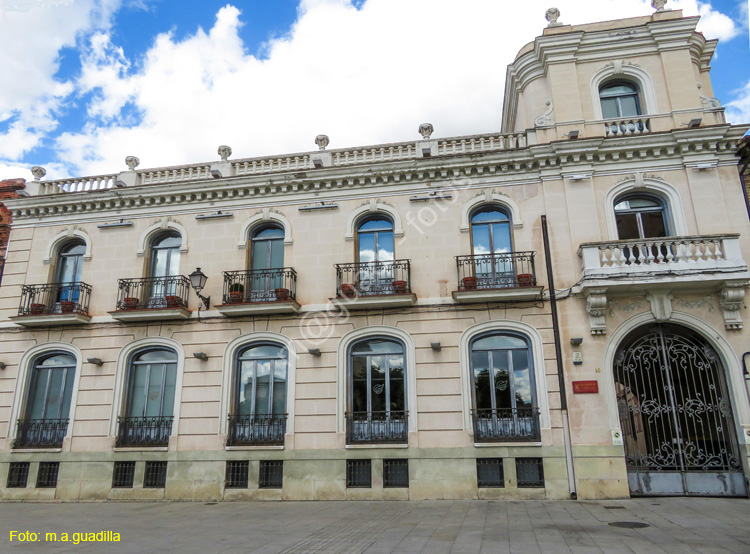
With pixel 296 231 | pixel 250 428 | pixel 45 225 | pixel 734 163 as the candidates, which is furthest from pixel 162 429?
pixel 734 163

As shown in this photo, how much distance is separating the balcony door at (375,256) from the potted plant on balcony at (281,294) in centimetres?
208

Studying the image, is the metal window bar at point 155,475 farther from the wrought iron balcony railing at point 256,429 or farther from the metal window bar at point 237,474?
the wrought iron balcony railing at point 256,429

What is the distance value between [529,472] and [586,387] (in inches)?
105

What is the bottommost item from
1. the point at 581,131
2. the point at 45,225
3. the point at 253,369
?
the point at 253,369

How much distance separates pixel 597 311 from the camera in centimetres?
1378

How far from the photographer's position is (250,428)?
48.8 feet

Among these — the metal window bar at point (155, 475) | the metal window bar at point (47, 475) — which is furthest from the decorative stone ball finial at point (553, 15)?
the metal window bar at point (47, 475)

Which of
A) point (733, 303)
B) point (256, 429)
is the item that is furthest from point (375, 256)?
point (733, 303)

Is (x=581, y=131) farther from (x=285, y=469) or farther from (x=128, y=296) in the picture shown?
(x=128, y=296)

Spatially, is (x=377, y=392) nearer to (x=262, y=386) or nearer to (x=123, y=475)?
(x=262, y=386)

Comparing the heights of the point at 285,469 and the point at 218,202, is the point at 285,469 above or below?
below

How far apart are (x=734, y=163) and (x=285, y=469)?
15.1 m

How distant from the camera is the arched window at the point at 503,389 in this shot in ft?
45.2

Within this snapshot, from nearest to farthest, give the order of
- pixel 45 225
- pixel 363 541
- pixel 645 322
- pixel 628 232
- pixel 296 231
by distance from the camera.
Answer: pixel 363 541
pixel 645 322
pixel 628 232
pixel 296 231
pixel 45 225
